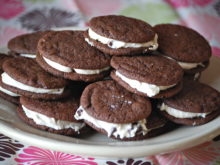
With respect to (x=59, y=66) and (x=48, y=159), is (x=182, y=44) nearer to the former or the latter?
(x=59, y=66)

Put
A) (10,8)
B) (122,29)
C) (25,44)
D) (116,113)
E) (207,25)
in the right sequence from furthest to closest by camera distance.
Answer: (10,8)
(207,25)
(25,44)
(122,29)
(116,113)

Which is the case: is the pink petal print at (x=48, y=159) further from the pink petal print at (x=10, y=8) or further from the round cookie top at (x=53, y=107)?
the pink petal print at (x=10, y=8)

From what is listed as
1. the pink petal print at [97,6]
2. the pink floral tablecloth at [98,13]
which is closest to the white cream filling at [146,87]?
the pink floral tablecloth at [98,13]

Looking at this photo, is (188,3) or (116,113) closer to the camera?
(116,113)

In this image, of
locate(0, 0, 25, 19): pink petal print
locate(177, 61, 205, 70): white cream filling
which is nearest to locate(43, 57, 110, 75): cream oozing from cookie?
locate(177, 61, 205, 70): white cream filling

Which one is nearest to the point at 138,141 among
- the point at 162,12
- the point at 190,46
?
the point at 190,46

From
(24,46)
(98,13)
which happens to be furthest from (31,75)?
(98,13)

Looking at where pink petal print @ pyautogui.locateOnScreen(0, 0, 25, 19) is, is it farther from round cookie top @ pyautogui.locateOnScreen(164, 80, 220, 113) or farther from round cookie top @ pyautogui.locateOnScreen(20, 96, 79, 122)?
round cookie top @ pyautogui.locateOnScreen(164, 80, 220, 113)
